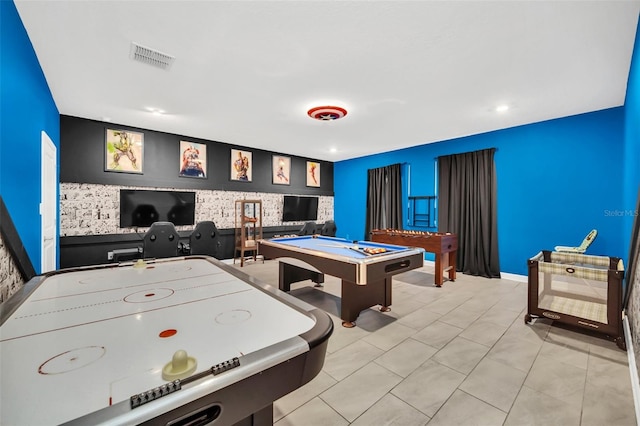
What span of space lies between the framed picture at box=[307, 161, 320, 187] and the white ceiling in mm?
3275

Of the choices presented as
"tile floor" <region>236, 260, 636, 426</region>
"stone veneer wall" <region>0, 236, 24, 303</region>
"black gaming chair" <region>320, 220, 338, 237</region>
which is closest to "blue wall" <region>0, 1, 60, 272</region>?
"stone veneer wall" <region>0, 236, 24, 303</region>

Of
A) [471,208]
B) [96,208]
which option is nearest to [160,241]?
[96,208]

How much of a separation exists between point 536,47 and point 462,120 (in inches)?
78.0

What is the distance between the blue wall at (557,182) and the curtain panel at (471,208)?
0.14 m

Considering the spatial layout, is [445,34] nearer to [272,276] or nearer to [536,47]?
[536,47]

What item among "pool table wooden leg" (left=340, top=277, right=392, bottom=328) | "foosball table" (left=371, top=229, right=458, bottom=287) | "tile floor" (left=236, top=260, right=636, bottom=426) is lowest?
"tile floor" (left=236, top=260, right=636, bottom=426)

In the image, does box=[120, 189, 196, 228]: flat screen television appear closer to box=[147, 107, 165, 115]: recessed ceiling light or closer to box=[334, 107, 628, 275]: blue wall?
box=[147, 107, 165, 115]: recessed ceiling light

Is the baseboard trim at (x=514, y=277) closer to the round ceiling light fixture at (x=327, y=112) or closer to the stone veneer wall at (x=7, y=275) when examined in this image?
the round ceiling light fixture at (x=327, y=112)

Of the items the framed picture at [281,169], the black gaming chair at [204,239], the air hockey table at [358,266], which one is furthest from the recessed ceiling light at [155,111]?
the framed picture at [281,169]

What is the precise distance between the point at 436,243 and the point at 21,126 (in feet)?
16.2

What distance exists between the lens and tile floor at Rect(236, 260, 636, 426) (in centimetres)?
166

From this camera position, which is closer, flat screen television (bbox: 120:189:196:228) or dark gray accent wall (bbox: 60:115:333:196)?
dark gray accent wall (bbox: 60:115:333:196)

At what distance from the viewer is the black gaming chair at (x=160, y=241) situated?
4289 mm

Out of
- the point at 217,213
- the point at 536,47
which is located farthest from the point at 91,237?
the point at 536,47
